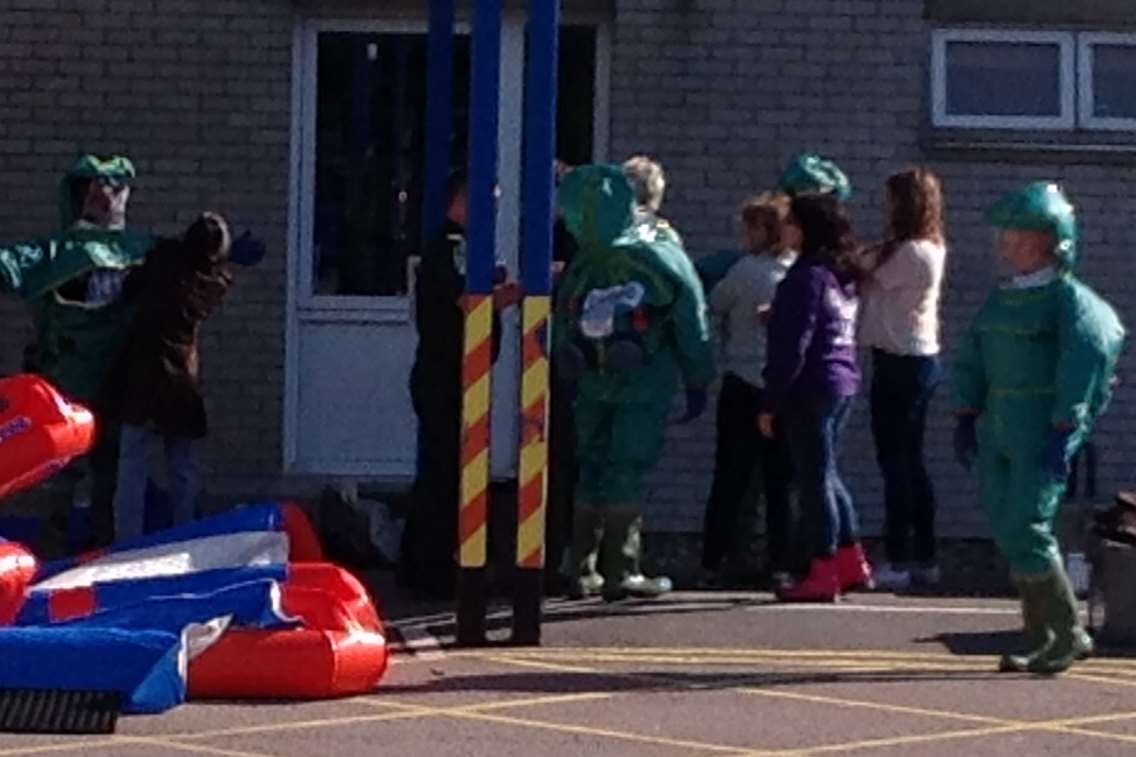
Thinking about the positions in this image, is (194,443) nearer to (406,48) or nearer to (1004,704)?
(406,48)

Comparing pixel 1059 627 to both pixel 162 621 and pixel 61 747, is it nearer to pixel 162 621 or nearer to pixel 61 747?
pixel 162 621

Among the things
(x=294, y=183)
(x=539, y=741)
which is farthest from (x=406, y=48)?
(x=539, y=741)

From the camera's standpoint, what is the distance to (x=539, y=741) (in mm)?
9633

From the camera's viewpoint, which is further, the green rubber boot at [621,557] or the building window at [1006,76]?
the building window at [1006,76]

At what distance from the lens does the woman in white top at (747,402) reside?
13570mm

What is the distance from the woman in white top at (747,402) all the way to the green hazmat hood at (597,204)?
1196 mm

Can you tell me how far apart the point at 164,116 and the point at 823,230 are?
14.3 feet

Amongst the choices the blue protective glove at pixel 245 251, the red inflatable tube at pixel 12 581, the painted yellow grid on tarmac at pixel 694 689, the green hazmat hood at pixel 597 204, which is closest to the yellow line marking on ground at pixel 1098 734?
the painted yellow grid on tarmac at pixel 694 689

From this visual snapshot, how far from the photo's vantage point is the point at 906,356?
13.6 m

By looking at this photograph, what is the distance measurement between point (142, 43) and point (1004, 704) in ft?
22.7

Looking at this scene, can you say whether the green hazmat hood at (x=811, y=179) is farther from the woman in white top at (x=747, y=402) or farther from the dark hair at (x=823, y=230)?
the dark hair at (x=823, y=230)

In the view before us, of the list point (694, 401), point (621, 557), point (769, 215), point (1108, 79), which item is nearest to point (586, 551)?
point (621, 557)

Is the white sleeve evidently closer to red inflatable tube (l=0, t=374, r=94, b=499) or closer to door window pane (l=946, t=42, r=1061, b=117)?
door window pane (l=946, t=42, r=1061, b=117)

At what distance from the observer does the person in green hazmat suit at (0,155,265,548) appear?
1347cm
